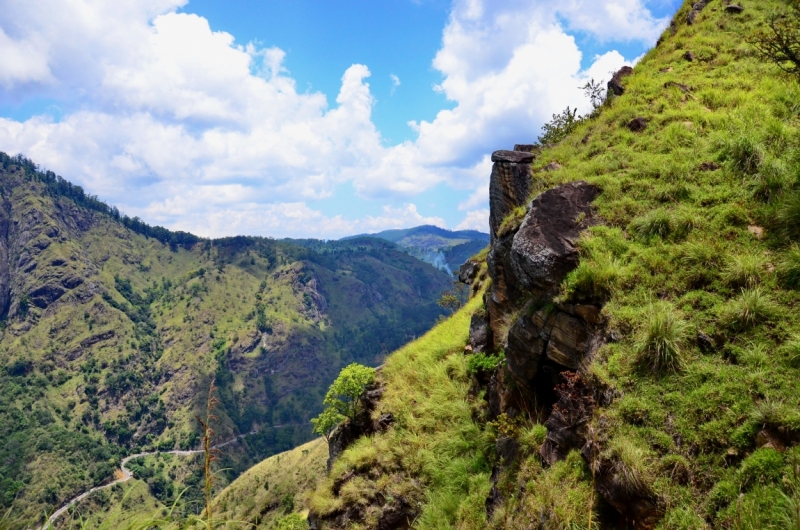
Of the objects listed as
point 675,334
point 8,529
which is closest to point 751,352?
point 675,334

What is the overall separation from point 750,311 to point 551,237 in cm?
388

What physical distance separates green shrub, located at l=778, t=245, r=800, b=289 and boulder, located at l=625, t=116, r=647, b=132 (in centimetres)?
717

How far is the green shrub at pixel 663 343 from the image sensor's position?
651 centimetres

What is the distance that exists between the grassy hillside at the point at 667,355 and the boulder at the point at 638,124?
0.25ft

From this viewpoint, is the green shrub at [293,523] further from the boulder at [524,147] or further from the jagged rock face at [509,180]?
the boulder at [524,147]

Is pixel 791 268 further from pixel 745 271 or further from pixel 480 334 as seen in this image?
pixel 480 334

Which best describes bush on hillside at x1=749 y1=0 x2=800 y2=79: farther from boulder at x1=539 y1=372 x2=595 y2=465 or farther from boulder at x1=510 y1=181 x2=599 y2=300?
boulder at x1=539 y1=372 x2=595 y2=465

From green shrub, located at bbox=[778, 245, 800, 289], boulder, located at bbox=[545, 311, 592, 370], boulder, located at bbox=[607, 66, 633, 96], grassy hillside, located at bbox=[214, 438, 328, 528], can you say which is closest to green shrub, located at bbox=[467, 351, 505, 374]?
boulder, located at bbox=[545, 311, 592, 370]

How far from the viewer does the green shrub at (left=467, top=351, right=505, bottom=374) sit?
12.6 m

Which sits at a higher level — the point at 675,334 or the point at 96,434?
the point at 675,334

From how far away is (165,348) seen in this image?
19475cm

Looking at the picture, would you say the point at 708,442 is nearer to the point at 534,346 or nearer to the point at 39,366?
the point at 534,346

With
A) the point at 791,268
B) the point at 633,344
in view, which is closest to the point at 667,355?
the point at 633,344

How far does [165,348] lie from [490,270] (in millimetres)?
216882
